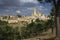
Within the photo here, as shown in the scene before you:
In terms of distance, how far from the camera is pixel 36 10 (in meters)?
5.09

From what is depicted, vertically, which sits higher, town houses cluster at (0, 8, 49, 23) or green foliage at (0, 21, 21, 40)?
town houses cluster at (0, 8, 49, 23)

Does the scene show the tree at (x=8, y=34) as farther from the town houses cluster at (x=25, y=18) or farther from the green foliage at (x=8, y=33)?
the town houses cluster at (x=25, y=18)

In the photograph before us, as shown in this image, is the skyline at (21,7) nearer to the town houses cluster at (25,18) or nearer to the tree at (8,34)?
the town houses cluster at (25,18)

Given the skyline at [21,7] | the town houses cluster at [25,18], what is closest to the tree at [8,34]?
the town houses cluster at [25,18]

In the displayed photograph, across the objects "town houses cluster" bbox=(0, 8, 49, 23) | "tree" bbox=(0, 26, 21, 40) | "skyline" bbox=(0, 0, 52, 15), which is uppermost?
"skyline" bbox=(0, 0, 52, 15)

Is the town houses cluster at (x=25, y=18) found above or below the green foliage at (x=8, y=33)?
above

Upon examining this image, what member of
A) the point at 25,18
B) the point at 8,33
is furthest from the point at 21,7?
the point at 8,33

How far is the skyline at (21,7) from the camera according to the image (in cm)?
509

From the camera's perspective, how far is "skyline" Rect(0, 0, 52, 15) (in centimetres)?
509

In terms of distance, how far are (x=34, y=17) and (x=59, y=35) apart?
2.28ft

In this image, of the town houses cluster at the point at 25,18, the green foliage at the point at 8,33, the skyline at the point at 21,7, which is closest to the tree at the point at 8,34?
the green foliage at the point at 8,33

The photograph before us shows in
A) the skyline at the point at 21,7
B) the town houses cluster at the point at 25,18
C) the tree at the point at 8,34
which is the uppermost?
the skyline at the point at 21,7

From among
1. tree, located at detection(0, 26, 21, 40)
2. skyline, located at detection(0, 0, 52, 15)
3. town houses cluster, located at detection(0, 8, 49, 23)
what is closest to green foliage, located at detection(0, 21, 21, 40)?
tree, located at detection(0, 26, 21, 40)

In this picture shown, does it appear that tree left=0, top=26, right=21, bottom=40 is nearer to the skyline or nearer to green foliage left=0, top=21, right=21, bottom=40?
green foliage left=0, top=21, right=21, bottom=40
